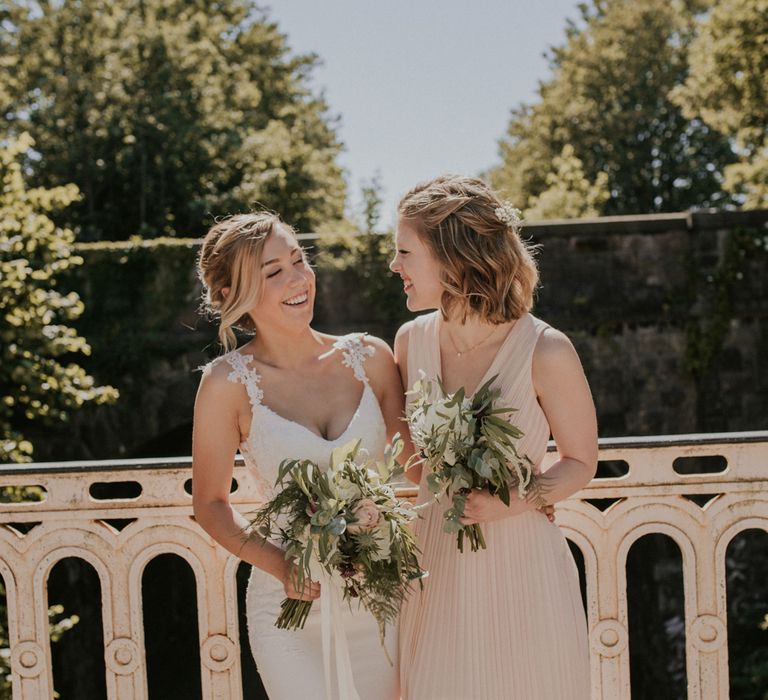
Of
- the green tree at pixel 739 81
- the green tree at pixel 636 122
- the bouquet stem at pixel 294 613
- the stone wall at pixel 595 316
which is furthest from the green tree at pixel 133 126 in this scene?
the bouquet stem at pixel 294 613

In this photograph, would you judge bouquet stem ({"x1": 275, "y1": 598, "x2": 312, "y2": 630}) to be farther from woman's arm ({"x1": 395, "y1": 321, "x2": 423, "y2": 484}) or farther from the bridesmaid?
woman's arm ({"x1": 395, "y1": 321, "x2": 423, "y2": 484})

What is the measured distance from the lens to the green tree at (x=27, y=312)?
7.11 m

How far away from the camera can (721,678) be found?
10.0 ft

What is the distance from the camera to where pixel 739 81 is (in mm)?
15094

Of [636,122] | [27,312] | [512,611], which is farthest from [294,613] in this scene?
[636,122]

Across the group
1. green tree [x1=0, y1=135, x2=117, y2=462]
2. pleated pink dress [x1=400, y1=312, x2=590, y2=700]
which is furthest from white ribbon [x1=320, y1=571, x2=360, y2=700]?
green tree [x1=0, y1=135, x2=117, y2=462]

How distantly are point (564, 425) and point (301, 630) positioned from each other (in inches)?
38.4

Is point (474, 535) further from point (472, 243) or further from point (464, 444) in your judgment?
point (472, 243)

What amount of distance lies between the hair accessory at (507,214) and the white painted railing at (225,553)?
2.82ft

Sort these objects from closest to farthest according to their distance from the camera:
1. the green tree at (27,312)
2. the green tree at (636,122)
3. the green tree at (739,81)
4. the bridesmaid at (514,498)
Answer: the bridesmaid at (514,498)
the green tree at (27,312)
the green tree at (739,81)
the green tree at (636,122)

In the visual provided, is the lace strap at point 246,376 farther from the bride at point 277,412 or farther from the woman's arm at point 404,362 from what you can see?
the woman's arm at point 404,362

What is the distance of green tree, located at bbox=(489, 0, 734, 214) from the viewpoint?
89.4 feet

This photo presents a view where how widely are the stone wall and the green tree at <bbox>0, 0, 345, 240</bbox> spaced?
23.3ft

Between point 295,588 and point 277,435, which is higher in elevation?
point 277,435
